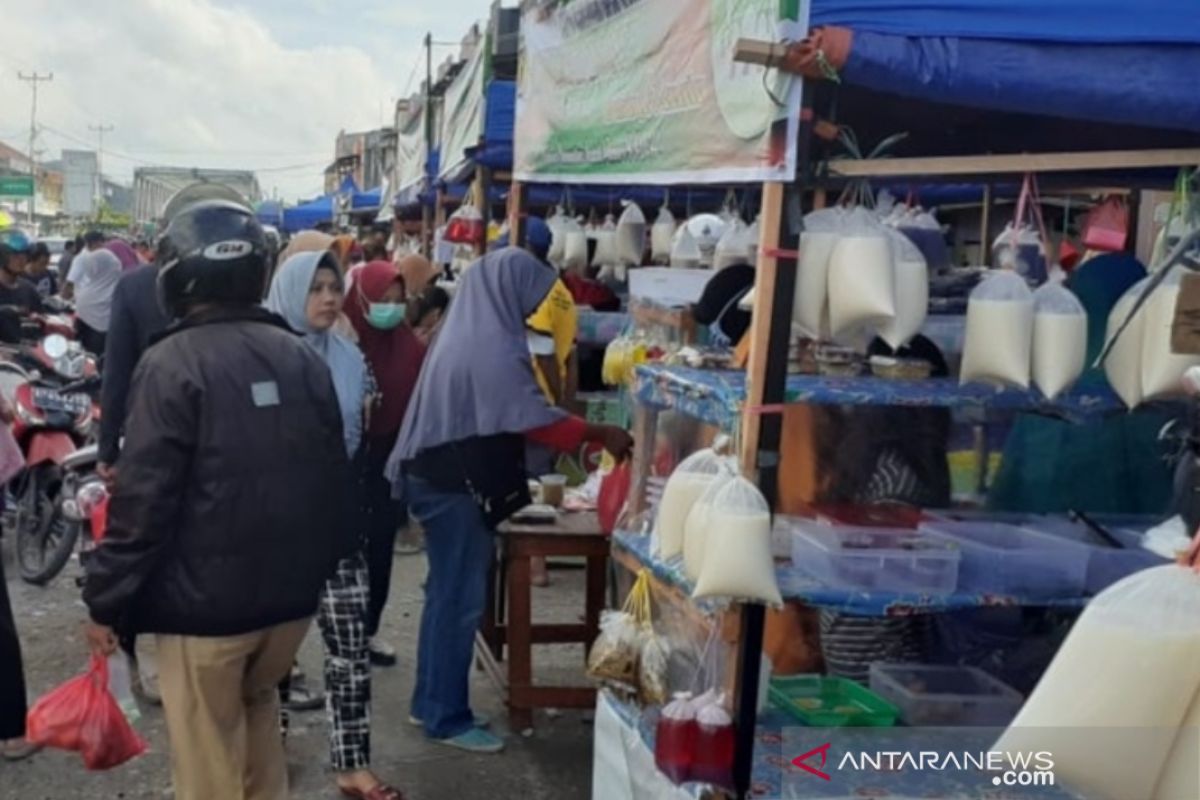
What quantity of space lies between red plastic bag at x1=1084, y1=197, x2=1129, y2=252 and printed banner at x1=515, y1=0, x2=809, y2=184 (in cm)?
176

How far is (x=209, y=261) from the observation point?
3162 mm

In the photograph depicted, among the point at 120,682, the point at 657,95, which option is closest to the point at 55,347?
the point at 120,682

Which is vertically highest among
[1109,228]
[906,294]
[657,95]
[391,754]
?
[657,95]

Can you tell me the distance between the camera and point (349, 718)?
4336 millimetres

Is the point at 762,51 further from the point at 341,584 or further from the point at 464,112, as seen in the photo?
the point at 464,112

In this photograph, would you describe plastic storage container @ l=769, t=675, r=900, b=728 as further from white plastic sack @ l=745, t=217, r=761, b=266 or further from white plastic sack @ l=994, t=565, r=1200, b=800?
white plastic sack @ l=745, t=217, r=761, b=266

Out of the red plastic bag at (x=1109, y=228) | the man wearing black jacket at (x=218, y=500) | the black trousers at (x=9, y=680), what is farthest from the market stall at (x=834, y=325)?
the black trousers at (x=9, y=680)

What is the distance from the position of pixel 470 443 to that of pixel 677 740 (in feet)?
5.62

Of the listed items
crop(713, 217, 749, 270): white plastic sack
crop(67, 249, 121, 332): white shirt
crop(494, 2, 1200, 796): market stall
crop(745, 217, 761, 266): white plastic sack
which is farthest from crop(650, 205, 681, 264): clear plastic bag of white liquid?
crop(67, 249, 121, 332): white shirt

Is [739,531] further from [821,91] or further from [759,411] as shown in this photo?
[821,91]

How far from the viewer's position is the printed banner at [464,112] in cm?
679

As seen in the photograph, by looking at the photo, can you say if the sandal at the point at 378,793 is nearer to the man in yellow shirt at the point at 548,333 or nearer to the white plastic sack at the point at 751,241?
the man in yellow shirt at the point at 548,333

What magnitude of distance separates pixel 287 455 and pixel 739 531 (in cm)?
112

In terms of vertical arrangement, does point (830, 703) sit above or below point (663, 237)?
below
